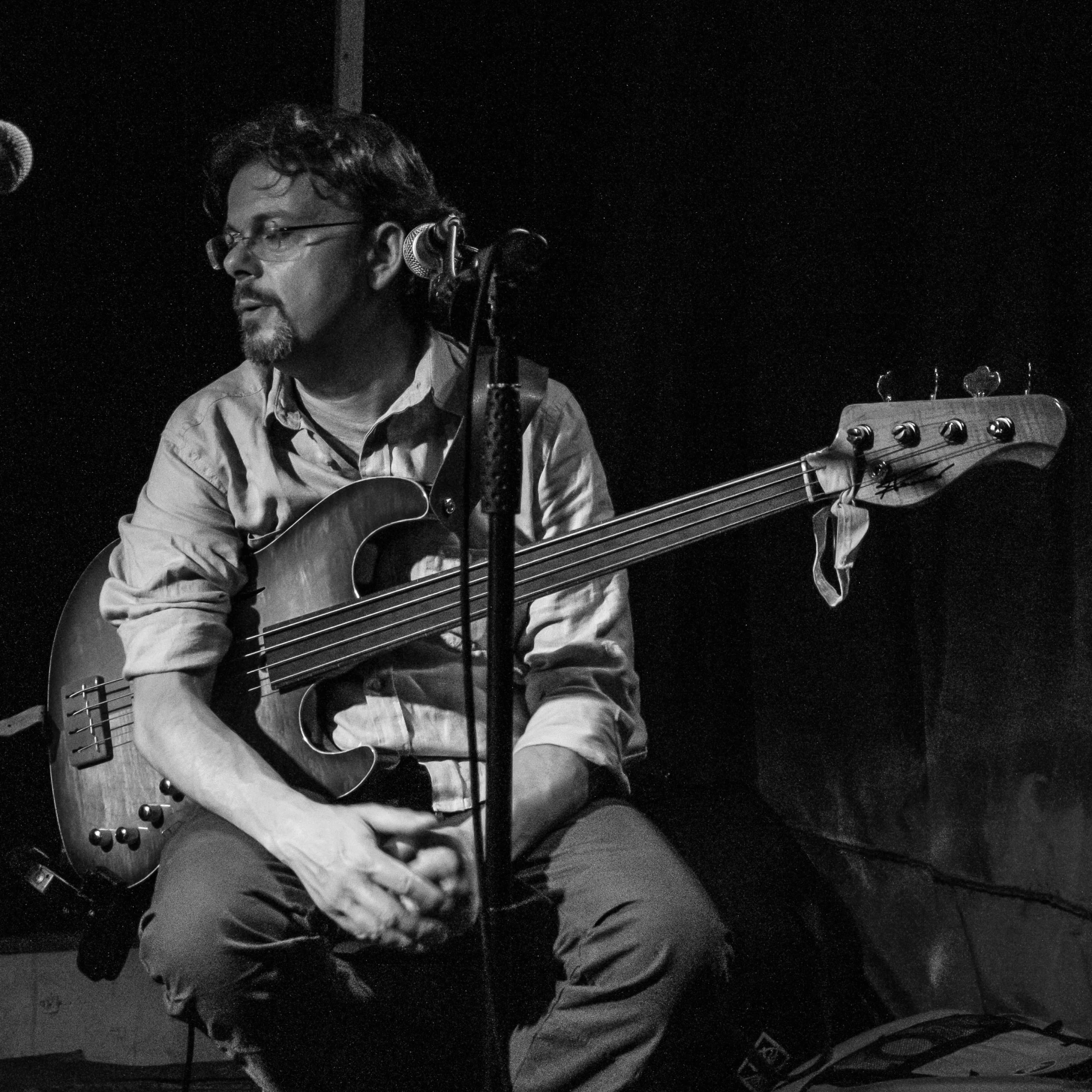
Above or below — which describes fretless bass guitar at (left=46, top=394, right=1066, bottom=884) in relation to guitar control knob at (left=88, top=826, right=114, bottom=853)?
above

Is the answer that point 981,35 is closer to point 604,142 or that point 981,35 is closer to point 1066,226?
point 1066,226

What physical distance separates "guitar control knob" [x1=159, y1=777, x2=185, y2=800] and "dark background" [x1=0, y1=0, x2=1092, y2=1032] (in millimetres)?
753

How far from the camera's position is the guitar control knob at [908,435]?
6.25ft

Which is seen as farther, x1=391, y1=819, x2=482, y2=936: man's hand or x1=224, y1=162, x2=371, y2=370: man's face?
x1=224, y1=162, x2=371, y2=370: man's face

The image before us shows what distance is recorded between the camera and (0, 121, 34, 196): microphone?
1304 mm

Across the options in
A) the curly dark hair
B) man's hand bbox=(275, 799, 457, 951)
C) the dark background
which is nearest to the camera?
man's hand bbox=(275, 799, 457, 951)

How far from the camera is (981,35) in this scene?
8.24ft

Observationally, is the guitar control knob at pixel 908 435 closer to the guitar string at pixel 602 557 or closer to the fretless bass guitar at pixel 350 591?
the fretless bass guitar at pixel 350 591

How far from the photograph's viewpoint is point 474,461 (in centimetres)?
204

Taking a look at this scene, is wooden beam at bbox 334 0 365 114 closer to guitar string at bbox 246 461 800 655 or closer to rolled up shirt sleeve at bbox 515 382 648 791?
rolled up shirt sleeve at bbox 515 382 648 791

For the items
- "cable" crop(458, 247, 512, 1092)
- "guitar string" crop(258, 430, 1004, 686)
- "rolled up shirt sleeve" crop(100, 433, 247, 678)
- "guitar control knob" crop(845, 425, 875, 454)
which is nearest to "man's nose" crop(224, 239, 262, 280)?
"rolled up shirt sleeve" crop(100, 433, 247, 678)

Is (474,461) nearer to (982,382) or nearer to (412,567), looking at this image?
(412,567)

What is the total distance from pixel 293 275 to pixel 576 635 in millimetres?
801

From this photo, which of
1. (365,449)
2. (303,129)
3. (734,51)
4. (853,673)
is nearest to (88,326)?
(303,129)
